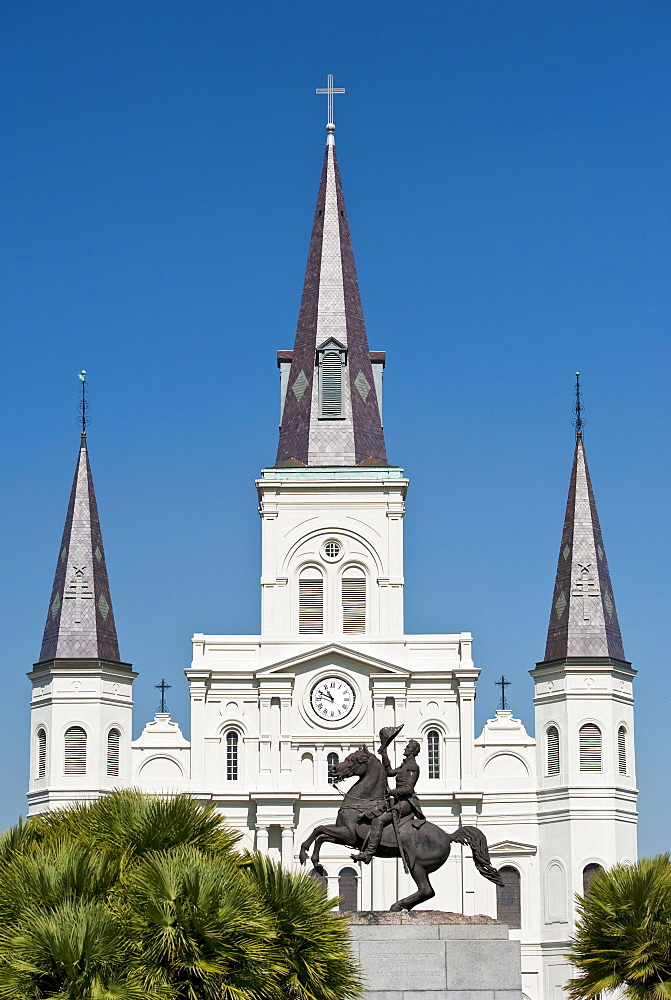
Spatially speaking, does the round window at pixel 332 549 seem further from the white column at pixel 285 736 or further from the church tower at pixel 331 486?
the white column at pixel 285 736

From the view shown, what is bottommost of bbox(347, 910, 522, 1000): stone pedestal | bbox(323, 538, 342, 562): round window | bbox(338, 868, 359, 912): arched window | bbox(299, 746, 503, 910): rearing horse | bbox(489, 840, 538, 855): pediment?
bbox(347, 910, 522, 1000): stone pedestal

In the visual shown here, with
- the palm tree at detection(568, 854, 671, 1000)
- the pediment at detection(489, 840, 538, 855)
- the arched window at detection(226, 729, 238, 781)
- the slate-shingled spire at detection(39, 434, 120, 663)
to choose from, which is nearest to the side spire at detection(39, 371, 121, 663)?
the slate-shingled spire at detection(39, 434, 120, 663)

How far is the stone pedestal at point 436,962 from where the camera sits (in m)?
31.9

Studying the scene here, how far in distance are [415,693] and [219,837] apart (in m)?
42.7

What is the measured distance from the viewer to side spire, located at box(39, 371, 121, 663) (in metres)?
73.1

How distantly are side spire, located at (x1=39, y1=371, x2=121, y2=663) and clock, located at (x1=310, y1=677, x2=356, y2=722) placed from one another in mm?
7338

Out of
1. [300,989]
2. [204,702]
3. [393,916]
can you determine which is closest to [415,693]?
[204,702]

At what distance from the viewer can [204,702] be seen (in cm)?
7162

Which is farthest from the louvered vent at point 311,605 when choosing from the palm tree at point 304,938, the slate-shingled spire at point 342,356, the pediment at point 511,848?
the palm tree at point 304,938

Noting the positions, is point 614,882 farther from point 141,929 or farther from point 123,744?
point 123,744

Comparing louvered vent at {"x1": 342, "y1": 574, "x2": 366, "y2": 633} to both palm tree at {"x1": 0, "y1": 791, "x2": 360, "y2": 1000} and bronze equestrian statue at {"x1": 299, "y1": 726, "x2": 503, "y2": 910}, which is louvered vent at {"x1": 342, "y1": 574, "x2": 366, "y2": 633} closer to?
bronze equestrian statue at {"x1": 299, "y1": 726, "x2": 503, "y2": 910}

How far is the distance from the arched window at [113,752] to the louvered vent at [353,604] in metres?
8.76

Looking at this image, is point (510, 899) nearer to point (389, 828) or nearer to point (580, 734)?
point (580, 734)

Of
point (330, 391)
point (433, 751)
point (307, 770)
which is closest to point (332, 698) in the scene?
point (307, 770)
